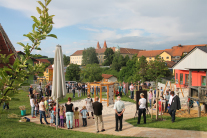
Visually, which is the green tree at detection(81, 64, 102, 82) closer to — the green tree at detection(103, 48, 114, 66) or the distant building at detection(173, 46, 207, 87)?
the green tree at detection(103, 48, 114, 66)

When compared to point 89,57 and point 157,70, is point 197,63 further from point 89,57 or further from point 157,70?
point 89,57

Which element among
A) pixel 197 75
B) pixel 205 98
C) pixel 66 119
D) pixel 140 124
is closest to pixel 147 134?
pixel 140 124

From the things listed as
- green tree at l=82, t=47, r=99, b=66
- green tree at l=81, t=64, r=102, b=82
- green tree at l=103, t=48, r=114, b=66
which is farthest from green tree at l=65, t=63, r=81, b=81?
green tree at l=82, t=47, r=99, b=66

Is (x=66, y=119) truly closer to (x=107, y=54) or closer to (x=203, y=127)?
(x=203, y=127)

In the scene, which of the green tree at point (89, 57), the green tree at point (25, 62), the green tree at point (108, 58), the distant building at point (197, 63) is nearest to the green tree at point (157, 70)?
the distant building at point (197, 63)

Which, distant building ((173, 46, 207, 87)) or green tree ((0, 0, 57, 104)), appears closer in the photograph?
green tree ((0, 0, 57, 104))

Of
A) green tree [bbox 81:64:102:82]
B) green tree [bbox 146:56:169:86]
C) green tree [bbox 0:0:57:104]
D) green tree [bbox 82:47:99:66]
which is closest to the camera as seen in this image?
green tree [bbox 0:0:57:104]

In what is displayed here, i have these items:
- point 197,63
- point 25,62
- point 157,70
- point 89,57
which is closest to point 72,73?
point 157,70

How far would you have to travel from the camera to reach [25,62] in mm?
2717

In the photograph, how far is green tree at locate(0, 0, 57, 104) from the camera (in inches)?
102

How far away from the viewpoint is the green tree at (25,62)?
102 inches

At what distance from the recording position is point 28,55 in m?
2.80

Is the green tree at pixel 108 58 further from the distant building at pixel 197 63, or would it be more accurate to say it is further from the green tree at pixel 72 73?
the distant building at pixel 197 63

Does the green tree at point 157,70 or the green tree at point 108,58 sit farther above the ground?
the green tree at point 108,58
